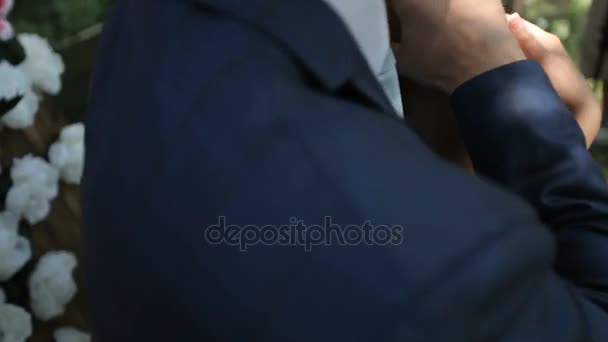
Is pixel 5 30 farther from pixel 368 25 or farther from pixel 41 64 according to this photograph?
pixel 368 25

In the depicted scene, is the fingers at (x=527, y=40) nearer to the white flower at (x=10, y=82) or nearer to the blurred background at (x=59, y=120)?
the blurred background at (x=59, y=120)

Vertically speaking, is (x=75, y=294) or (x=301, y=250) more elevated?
(x=301, y=250)

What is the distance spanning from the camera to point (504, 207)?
0.40m

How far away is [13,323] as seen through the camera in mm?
1279

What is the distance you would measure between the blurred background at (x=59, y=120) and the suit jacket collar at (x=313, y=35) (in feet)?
3.32

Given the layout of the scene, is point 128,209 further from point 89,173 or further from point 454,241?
point 454,241

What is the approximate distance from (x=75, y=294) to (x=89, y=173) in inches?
39.0

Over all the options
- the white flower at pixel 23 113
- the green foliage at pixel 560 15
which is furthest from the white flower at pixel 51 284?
the green foliage at pixel 560 15

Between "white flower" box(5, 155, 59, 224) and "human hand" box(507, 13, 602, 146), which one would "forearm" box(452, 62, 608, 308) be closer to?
"human hand" box(507, 13, 602, 146)

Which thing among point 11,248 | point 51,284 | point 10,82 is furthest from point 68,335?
point 10,82

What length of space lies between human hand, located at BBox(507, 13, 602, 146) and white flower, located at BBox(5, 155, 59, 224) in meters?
0.92

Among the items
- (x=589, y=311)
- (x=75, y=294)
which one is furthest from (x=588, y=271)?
(x=75, y=294)

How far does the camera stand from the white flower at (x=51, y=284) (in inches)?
52.6

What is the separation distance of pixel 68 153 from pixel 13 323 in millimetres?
328
